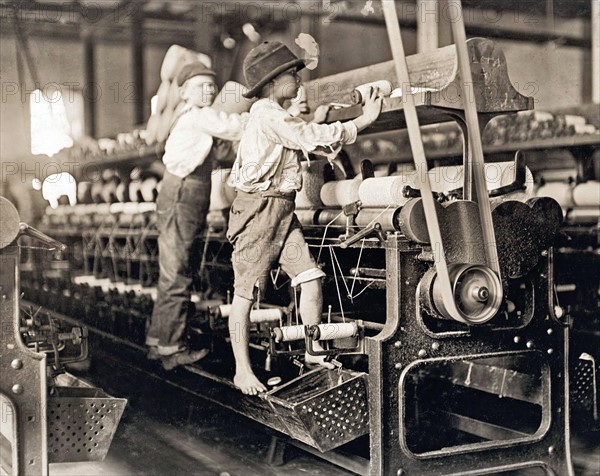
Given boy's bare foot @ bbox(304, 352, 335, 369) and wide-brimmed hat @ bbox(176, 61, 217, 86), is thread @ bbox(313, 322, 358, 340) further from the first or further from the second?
wide-brimmed hat @ bbox(176, 61, 217, 86)

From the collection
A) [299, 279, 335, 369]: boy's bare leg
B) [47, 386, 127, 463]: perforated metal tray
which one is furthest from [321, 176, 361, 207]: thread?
[47, 386, 127, 463]: perforated metal tray

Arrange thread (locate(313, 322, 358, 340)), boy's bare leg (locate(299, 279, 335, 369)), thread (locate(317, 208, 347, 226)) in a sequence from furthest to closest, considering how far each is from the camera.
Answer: thread (locate(317, 208, 347, 226))
boy's bare leg (locate(299, 279, 335, 369))
thread (locate(313, 322, 358, 340))

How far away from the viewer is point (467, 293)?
283 centimetres

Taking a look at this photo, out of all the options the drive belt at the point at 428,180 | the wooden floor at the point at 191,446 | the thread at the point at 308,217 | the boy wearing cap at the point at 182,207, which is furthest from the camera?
the boy wearing cap at the point at 182,207

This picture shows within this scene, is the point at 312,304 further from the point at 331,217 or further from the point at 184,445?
the point at 184,445

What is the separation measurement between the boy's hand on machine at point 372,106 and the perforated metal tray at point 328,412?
37.8 inches

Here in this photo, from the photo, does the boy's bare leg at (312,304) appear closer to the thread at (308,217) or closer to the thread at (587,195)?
the thread at (308,217)

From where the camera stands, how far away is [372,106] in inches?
119

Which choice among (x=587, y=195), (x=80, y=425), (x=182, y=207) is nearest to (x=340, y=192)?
(x=182, y=207)

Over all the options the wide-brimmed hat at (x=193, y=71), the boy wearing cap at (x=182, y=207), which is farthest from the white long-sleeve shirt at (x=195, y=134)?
the wide-brimmed hat at (x=193, y=71)

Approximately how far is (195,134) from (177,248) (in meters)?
0.62

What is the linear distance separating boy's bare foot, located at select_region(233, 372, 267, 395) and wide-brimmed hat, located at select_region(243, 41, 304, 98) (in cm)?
115

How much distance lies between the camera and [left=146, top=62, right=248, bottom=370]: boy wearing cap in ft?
13.8

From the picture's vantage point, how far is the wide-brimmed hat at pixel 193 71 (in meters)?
4.21
